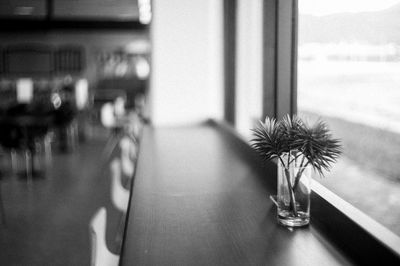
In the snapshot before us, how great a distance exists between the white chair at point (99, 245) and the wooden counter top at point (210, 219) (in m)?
0.09

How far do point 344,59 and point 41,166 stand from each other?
4113mm

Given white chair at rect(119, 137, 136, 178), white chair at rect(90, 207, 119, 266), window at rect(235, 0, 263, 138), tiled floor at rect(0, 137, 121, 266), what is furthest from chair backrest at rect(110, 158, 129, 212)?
window at rect(235, 0, 263, 138)

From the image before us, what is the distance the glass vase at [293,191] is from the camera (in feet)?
5.07

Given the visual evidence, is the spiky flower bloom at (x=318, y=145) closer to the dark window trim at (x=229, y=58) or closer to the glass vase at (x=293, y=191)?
the glass vase at (x=293, y=191)

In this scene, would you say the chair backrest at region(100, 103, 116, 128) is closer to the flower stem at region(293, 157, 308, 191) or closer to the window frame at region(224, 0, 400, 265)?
the window frame at region(224, 0, 400, 265)

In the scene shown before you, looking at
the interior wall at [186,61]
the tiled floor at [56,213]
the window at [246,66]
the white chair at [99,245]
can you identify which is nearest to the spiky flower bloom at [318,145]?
the white chair at [99,245]

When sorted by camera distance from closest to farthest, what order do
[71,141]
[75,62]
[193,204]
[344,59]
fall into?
[193,204] → [344,59] → [71,141] → [75,62]

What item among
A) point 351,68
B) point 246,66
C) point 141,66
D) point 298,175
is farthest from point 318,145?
point 141,66

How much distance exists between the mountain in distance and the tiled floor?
56.6 inches

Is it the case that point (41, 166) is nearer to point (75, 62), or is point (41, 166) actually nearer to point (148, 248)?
point (148, 248)

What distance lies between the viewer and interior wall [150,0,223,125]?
450cm

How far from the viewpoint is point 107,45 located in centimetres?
1417

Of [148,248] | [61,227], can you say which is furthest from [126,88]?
[148,248]

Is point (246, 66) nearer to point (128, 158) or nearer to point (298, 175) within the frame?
point (128, 158)
